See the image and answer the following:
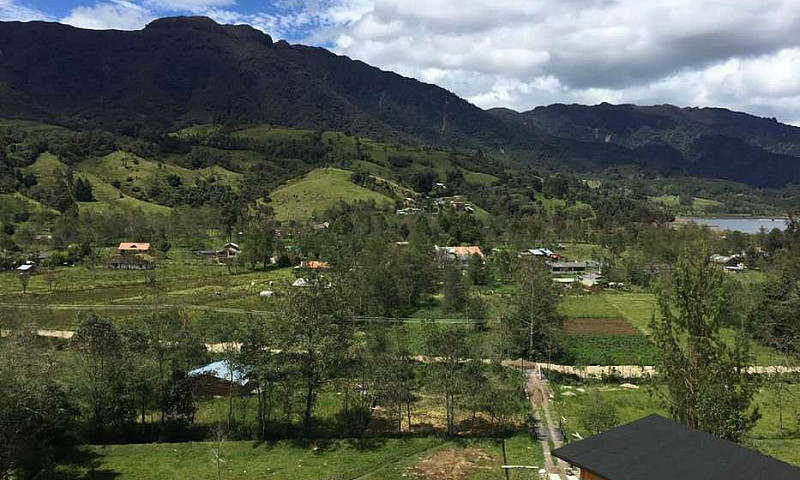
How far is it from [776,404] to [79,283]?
74741 millimetres

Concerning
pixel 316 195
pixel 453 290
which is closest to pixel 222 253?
pixel 316 195

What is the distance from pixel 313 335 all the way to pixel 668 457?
17399mm

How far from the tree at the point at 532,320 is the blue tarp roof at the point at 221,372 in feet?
75.1

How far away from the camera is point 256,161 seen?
183625 mm

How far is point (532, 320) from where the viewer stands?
4253 cm

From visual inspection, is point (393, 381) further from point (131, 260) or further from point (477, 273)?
point (131, 260)

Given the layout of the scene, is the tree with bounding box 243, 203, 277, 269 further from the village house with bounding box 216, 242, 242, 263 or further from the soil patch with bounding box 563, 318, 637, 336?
the soil patch with bounding box 563, 318, 637, 336

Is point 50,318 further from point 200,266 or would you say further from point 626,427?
point 626,427

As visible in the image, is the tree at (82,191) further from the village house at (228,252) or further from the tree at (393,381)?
the tree at (393,381)

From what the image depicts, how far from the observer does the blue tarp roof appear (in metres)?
28.1

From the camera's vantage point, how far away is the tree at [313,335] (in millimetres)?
26656

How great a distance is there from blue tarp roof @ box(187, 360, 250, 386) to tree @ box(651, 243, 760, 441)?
19910mm

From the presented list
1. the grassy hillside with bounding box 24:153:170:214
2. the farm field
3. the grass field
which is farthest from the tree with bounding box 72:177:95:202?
the grass field

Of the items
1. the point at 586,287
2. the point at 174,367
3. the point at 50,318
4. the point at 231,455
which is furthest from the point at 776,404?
the point at 50,318
